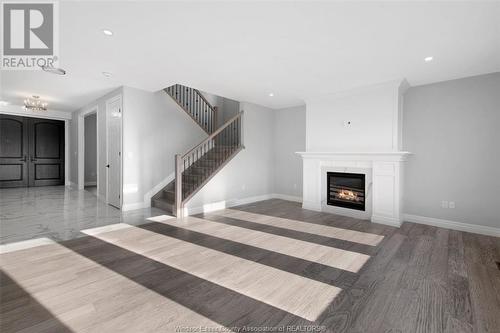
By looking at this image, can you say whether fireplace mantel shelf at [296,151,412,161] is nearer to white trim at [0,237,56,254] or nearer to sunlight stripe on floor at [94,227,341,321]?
sunlight stripe on floor at [94,227,341,321]

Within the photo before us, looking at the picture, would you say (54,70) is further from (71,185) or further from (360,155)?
(71,185)

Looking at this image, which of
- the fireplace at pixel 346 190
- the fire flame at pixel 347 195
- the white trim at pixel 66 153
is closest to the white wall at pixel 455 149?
the fireplace at pixel 346 190

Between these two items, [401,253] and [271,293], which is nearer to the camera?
[271,293]

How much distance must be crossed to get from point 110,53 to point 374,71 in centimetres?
436

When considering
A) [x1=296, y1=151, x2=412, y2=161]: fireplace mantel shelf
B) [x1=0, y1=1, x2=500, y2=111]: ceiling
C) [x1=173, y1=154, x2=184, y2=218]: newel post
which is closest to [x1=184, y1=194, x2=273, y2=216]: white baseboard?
[x1=173, y1=154, x2=184, y2=218]: newel post

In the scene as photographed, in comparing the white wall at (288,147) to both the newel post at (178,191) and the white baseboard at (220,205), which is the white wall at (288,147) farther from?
the newel post at (178,191)

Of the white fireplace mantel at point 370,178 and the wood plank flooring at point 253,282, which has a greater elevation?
the white fireplace mantel at point 370,178

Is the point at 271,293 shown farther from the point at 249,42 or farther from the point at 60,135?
the point at 60,135

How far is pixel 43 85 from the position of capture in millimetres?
5383

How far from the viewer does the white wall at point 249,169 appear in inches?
223

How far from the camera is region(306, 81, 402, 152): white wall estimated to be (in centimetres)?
454

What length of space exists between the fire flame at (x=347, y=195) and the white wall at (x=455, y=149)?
0.99m

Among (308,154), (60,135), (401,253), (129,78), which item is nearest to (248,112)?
(308,154)

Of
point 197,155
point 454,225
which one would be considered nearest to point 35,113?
point 197,155
